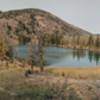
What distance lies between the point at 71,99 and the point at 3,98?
216 inches

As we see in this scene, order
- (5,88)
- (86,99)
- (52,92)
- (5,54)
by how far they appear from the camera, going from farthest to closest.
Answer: (5,54), (5,88), (52,92), (86,99)

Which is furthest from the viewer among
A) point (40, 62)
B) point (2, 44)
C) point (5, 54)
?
point (5, 54)

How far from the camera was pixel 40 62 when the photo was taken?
8325 centimetres

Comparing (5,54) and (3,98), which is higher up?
(3,98)

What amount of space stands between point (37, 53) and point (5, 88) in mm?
55694

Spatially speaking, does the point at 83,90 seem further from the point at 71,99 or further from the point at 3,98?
the point at 3,98

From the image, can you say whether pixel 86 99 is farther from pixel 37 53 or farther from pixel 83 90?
pixel 37 53

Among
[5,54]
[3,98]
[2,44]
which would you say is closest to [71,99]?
[3,98]

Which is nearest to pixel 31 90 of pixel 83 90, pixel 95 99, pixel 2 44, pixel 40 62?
pixel 83 90

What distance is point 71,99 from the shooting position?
24.7 metres

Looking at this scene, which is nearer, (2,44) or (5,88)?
(5,88)

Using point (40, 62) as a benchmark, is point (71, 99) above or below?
above

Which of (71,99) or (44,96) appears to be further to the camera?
(44,96)

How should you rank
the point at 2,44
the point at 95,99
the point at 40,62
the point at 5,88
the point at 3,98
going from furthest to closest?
the point at 2,44, the point at 40,62, the point at 5,88, the point at 95,99, the point at 3,98
